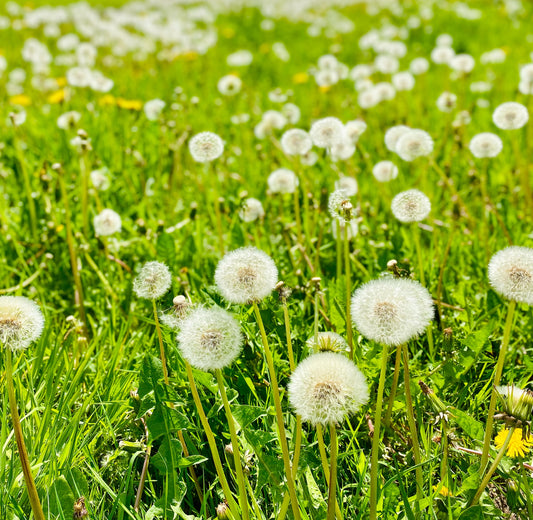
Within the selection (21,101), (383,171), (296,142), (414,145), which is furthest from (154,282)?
(21,101)

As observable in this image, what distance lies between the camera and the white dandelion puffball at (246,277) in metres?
1.16

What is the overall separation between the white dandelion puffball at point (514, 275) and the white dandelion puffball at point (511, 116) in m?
1.24

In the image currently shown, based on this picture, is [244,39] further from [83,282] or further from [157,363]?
[157,363]

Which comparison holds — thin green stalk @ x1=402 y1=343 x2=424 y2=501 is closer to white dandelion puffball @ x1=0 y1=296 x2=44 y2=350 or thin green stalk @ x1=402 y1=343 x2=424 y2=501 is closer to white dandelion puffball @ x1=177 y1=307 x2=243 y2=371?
white dandelion puffball @ x1=177 y1=307 x2=243 y2=371

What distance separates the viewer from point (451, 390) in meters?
1.62

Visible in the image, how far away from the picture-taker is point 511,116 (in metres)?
2.32

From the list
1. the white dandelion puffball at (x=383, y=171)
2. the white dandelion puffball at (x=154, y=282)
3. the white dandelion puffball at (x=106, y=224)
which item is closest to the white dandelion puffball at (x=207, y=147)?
the white dandelion puffball at (x=106, y=224)

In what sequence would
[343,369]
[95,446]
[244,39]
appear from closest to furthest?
[343,369], [95,446], [244,39]

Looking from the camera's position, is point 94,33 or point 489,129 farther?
point 94,33

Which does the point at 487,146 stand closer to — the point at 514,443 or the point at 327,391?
the point at 514,443

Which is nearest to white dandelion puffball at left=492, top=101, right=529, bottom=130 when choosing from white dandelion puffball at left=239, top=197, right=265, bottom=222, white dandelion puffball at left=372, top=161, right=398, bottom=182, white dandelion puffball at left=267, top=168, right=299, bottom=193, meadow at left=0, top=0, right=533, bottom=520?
meadow at left=0, top=0, right=533, bottom=520

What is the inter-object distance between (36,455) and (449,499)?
86 cm

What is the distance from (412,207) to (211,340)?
2.69ft

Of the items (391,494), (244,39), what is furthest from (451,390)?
(244,39)
